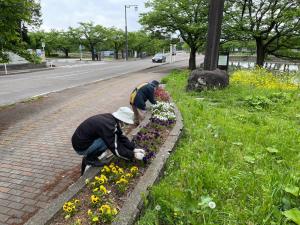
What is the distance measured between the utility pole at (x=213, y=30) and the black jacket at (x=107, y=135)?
340 inches

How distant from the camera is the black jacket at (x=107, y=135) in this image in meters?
3.79

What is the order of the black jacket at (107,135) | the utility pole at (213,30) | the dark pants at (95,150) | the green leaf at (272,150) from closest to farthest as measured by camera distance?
the black jacket at (107,135), the dark pants at (95,150), the green leaf at (272,150), the utility pole at (213,30)

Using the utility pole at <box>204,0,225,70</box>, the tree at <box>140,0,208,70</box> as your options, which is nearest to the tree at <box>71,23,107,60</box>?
the tree at <box>140,0,208,70</box>

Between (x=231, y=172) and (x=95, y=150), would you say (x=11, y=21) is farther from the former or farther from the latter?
(x=231, y=172)

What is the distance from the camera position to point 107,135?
379 cm

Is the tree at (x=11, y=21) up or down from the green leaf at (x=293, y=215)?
up

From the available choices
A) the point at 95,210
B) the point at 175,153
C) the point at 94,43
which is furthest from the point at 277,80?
the point at 94,43

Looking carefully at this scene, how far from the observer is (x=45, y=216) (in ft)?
9.40

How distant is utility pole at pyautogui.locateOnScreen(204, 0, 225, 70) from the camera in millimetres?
11359

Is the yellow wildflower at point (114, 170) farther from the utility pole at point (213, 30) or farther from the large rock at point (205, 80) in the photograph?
the utility pole at point (213, 30)

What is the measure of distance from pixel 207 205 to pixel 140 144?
2.02m

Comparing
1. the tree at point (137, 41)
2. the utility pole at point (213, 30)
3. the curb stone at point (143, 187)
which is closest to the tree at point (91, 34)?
the tree at point (137, 41)

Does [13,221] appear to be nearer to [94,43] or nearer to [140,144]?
[140,144]

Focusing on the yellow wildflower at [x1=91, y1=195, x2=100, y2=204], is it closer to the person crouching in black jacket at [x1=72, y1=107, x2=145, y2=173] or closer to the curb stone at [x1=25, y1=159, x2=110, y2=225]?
the curb stone at [x1=25, y1=159, x2=110, y2=225]
